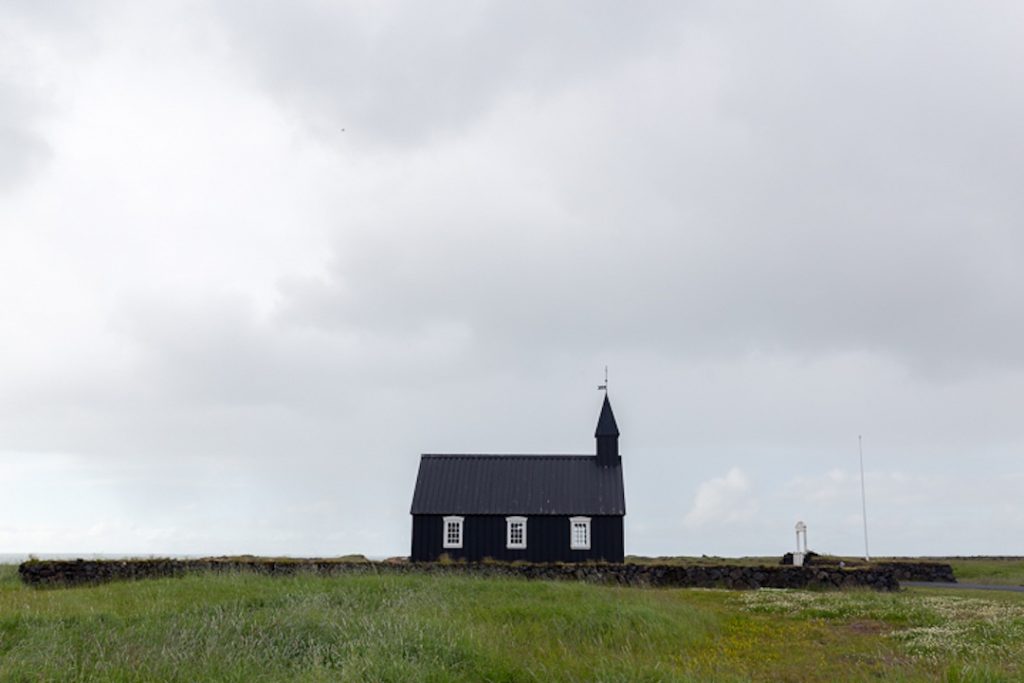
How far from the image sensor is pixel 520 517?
4350 cm

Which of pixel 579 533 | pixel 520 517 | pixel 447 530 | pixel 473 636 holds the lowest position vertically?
pixel 473 636

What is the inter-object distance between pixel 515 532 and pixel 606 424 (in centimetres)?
785

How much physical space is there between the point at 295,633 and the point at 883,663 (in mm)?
9948

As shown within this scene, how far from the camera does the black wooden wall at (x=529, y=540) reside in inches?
1689

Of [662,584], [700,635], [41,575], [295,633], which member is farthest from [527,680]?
[41,575]

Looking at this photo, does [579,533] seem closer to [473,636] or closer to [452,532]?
[452,532]

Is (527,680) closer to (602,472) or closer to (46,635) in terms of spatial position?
(46,635)

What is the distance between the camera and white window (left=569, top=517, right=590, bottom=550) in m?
43.0

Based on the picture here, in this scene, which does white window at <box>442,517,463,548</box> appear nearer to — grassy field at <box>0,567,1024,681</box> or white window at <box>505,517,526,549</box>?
white window at <box>505,517,526,549</box>

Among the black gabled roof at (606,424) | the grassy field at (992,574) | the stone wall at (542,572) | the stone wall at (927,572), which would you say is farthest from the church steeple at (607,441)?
the grassy field at (992,574)

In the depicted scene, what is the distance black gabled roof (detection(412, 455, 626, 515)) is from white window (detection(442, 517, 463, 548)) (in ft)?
1.73

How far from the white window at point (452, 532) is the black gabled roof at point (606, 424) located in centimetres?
902

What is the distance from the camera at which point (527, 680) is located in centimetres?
1196

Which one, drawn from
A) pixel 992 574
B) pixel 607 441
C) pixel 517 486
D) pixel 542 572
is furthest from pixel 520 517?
pixel 992 574
